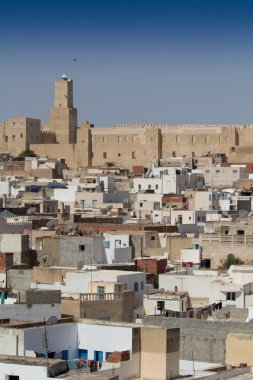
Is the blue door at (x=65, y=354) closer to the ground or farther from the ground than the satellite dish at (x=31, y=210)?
closer to the ground

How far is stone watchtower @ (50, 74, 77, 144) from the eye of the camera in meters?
66.2

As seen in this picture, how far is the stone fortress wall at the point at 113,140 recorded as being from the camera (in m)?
62.9

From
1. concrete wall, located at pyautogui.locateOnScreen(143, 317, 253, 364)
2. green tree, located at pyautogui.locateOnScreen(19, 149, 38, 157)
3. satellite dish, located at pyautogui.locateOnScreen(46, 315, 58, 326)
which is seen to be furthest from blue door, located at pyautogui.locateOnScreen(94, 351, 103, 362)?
green tree, located at pyautogui.locateOnScreen(19, 149, 38, 157)

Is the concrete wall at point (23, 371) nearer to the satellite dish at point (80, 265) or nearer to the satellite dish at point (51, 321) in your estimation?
the satellite dish at point (51, 321)

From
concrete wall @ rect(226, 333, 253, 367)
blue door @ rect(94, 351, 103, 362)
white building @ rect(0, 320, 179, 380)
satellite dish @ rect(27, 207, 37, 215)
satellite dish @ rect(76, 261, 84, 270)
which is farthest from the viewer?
satellite dish @ rect(27, 207, 37, 215)

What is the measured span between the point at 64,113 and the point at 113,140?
318 centimetres

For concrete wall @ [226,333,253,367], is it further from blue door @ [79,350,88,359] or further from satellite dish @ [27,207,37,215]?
satellite dish @ [27,207,37,215]

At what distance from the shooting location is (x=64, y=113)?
2616 inches

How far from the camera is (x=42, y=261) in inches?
746

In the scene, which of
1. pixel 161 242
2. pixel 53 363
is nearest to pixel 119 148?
pixel 161 242

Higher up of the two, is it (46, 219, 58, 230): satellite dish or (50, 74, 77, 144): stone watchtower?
(50, 74, 77, 144): stone watchtower

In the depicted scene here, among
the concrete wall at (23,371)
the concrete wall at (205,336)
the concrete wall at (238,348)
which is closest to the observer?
the concrete wall at (23,371)

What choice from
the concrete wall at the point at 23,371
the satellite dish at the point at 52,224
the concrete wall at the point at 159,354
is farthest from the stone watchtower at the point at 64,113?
the concrete wall at the point at 23,371

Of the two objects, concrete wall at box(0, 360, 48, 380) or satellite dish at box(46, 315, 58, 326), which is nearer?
concrete wall at box(0, 360, 48, 380)
